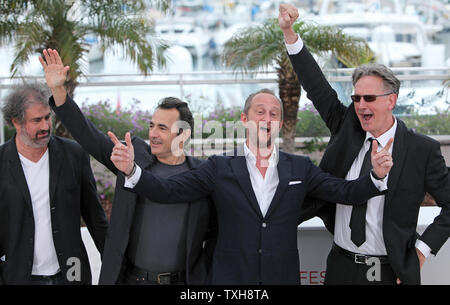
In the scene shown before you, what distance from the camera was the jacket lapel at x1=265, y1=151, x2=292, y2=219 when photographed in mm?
2973

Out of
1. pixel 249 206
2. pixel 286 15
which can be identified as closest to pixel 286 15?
pixel 286 15

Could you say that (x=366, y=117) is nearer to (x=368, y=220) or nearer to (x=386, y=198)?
(x=386, y=198)

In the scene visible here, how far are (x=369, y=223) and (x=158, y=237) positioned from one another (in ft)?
4.06

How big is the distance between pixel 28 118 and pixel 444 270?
2987 millimetres

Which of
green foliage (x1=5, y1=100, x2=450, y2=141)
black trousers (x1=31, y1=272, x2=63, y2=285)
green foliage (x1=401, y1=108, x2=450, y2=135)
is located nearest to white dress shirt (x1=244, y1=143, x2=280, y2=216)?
black trousers (x1=31, y1=272, x2=63, y2=285)

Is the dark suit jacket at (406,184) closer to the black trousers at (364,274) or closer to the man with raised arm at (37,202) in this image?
the black trousers at (364,274)

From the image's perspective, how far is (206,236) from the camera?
10.7 ft

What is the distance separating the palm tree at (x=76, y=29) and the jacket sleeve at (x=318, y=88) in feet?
14.1

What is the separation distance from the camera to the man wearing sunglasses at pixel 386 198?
312cm

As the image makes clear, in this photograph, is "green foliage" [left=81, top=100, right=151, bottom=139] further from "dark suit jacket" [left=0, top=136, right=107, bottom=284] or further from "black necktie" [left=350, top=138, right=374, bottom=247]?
"black necktie" [left=350, top=138, right=374, bottom=247]

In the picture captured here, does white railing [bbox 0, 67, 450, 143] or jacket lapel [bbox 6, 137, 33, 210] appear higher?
white railing [bbox 0, 67, 450, 143]

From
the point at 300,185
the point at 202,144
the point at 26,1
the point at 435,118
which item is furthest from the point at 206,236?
the point at 435,118

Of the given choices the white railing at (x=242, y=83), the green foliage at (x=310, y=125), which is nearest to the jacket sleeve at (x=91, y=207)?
the white railing at (x=242, y=83)

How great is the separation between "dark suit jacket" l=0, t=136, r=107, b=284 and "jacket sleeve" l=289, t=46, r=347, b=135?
1491 mm
